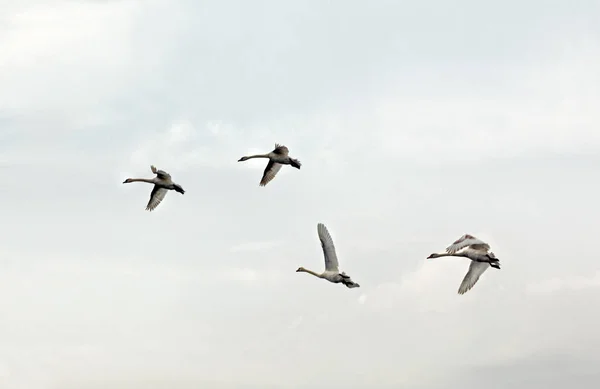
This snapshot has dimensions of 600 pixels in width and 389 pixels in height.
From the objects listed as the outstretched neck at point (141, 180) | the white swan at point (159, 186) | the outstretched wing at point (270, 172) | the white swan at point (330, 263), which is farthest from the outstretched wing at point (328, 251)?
the outstretched neck at point (141, 180)

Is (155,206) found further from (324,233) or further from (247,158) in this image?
(324,233)

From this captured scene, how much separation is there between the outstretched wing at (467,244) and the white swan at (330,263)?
892cm

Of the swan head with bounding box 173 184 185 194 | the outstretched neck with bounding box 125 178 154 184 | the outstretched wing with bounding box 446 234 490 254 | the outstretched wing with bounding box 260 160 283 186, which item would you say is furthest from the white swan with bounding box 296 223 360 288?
the outstretched neck with bounding box 125 178 154 184

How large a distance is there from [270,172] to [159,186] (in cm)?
1190

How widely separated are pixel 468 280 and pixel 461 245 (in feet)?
15.8

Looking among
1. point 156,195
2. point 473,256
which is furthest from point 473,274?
point 156,195

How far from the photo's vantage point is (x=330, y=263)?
95.1 metres

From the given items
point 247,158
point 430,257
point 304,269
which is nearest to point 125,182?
point 247,158

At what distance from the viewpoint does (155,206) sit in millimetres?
112750

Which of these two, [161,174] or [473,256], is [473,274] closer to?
[473,256]

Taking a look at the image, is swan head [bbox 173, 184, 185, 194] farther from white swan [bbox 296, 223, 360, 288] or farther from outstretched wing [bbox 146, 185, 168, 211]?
white swan [bbox 296, 223, 360, 288]

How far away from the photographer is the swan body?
107 metres

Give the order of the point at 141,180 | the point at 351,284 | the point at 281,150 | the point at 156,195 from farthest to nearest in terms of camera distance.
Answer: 1. the point at 141,180
2. the point at 156,195
3. the point at 281,150
4. the point at 351,284

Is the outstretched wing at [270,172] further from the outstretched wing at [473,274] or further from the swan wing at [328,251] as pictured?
the outstretched wing at [473,274]
